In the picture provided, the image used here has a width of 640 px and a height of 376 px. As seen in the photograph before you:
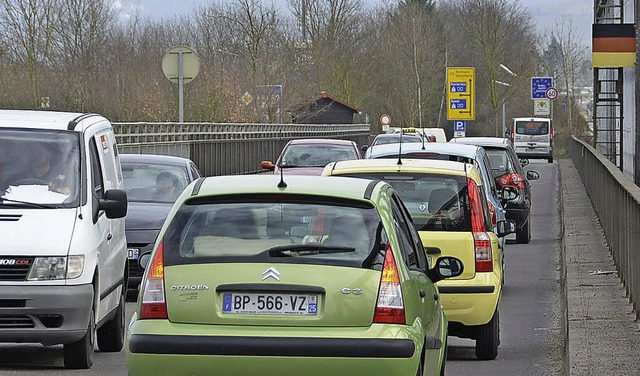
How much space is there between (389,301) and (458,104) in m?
57.3

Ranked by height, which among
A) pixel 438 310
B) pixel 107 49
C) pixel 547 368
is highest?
pixel 107 49

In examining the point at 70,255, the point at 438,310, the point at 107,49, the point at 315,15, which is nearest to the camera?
the point at 438,310

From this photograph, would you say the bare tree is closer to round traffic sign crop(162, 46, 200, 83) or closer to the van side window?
round traffic sign crop(162, 46, 200, 83)

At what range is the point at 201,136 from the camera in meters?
46.1

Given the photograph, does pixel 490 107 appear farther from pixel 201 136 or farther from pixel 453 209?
pixel 453 209

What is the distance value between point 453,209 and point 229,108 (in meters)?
52.5

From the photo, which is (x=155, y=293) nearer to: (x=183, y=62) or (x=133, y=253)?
(x=133, y=253)

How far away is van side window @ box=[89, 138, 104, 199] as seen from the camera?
1020cm

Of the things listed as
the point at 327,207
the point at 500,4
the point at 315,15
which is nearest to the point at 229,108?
the point at 315,15

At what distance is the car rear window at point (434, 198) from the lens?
33.3ft

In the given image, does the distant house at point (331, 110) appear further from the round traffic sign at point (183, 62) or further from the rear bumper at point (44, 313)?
the rear bumper at point (44, 313)

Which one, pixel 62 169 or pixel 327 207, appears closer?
pixel 327 207

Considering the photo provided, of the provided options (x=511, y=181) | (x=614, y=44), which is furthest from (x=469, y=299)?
(x=614, y=44)

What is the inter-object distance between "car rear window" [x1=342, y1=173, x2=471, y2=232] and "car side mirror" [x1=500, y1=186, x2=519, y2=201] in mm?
10029
